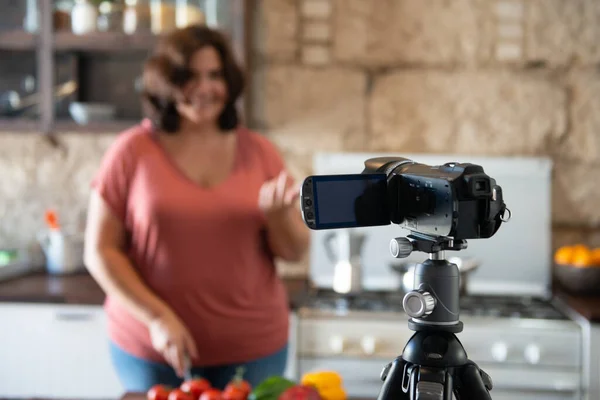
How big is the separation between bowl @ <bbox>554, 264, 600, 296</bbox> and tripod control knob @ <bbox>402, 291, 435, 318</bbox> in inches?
70.8

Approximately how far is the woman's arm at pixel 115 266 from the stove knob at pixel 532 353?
1105 millimetres

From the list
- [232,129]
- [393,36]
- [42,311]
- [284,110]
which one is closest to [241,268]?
[232,129]

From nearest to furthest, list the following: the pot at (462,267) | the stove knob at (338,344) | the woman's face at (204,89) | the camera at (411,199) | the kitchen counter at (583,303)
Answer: the camera at (411,199) < the woman's face at (204,89) < the kitchen counter at (583,303) < the stove knob at (338,344) < the pot at (462,267)

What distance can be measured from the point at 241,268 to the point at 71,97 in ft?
4.22

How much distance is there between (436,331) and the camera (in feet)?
2.61

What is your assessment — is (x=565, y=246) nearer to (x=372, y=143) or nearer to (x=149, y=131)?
(x=372, y=143)

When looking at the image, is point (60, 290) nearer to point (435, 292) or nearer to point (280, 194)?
point (280, 194)

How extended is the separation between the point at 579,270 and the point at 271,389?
59.6 inches

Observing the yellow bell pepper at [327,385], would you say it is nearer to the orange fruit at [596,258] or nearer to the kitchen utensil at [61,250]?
the orange fruit at [596,258]

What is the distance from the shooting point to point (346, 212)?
82cm

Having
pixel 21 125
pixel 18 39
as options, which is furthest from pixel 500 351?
pixel 18 39

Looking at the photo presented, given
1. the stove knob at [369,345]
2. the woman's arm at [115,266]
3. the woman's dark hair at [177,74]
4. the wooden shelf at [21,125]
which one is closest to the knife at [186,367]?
the woman's arm at [115,266]

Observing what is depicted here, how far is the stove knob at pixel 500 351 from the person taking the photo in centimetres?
215

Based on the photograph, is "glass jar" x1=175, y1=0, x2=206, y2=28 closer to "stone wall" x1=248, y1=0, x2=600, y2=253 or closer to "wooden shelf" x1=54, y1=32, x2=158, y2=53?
"wooden shelf" x1=54, y1=32, x2=158, y2=53
